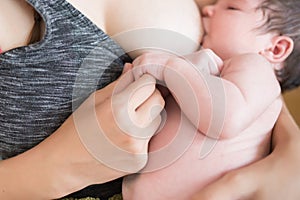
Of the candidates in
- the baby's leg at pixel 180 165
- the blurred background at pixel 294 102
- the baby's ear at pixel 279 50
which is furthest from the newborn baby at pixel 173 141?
the blurred background at pixel 294 102

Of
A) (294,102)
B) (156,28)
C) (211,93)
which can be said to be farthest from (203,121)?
(294,102)

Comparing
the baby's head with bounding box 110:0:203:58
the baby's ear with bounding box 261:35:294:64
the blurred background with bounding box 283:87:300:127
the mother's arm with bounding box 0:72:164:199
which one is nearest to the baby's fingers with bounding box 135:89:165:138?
the mother's arm with bounding box 0:72:164:199

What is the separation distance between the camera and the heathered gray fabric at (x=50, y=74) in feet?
2.18

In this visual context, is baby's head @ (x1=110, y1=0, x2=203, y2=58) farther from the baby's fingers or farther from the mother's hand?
the mother's hand

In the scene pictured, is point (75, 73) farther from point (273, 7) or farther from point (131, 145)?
point (273, 7)

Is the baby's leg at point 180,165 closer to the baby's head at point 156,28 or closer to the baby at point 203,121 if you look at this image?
the baby at point 203,121

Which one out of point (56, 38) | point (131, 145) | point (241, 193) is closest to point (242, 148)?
point (241, 193)

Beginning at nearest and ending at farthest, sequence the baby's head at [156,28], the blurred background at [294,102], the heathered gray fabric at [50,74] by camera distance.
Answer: the heathered gray fabric at [50,74], the baby's head at [156,28], the blurred background at [294,102]

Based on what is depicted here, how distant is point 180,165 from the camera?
0.73m

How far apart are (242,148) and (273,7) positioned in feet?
0.89

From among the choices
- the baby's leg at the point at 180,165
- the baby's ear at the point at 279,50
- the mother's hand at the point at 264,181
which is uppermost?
the baby's ear at the point at 279,50

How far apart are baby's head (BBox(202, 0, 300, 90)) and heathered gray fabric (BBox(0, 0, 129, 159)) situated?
8.3 inches

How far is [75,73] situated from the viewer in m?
0.71

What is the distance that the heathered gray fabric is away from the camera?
0.66m
